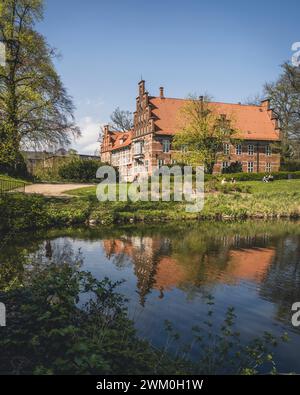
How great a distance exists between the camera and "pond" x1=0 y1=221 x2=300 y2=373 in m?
7.70

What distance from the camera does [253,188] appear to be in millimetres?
35812

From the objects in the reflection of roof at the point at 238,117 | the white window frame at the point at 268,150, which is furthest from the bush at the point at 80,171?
the white window frame at the point at 268,150

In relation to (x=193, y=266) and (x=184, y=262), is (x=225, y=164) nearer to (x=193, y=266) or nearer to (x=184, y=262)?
(x=184, y=262)

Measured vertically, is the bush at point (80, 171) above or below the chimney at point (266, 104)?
below

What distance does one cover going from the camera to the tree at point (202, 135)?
41.4 metres

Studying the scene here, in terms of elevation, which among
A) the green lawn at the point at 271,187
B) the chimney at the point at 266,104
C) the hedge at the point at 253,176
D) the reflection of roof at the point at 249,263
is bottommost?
the reflection of roof at the point at 249,263

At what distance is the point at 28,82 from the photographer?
28031 mm

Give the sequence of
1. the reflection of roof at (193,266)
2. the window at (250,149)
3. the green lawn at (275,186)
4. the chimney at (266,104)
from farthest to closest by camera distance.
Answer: the chimney at (266,104) < the window at (250,149) < the green lawn at (275,186) < the reflection of roof at (193,266)

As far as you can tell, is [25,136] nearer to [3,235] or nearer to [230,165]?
[3,235]

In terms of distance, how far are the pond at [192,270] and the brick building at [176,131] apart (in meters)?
28.6

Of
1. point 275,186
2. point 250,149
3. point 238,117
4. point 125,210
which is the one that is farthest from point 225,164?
point 125,210

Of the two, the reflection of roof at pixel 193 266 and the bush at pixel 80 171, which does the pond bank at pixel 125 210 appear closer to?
the reflection of roof at pixel 193 266

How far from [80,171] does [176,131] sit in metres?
13.3

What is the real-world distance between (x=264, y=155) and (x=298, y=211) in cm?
2526
